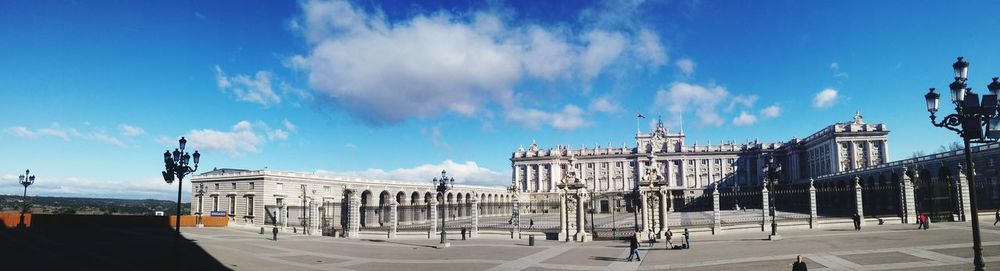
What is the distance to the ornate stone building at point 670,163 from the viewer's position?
130 m

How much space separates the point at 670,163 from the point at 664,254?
119003 mm

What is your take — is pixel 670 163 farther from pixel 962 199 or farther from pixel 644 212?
pixel 644 212

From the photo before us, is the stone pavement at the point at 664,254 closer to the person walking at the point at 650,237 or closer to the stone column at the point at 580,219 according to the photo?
the person walking at the point at 650,237

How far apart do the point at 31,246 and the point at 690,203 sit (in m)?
115

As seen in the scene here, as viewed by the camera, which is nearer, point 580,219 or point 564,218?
point 580,219

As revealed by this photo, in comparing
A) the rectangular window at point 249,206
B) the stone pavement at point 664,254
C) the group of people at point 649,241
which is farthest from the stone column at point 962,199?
the rectangular window at point 249,206

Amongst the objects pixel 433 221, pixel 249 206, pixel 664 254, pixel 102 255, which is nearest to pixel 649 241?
pixel 664 254

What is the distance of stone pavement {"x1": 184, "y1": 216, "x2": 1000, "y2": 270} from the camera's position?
70.4ft

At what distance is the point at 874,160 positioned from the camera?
4168 inches

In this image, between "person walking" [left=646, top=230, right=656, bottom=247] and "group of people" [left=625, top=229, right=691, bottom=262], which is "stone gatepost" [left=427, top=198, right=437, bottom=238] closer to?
"person walking" [left=646, top=230, right=656, bottom=247]

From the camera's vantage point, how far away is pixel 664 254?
27.4 meters

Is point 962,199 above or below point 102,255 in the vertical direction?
above

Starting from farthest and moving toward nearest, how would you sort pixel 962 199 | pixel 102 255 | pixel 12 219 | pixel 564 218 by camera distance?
pixel 12 219
pixel 962 199
pixel 564 218
pixel 102 255

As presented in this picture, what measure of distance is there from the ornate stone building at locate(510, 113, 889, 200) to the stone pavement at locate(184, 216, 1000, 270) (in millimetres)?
95415
